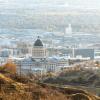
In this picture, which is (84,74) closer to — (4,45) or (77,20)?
(4,45)

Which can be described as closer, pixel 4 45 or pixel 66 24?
pixel 4 45

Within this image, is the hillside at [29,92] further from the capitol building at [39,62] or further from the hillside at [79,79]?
the capitol building at [39,62]

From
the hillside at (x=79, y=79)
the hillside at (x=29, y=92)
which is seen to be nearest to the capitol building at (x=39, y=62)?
the hillside at (x=79, y=79)

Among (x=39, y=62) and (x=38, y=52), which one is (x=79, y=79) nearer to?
(x=39, y=62)

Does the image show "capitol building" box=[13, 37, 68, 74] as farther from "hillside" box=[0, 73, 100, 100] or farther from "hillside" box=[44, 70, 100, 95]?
"hillside" box=[0, 73, 100, 100]

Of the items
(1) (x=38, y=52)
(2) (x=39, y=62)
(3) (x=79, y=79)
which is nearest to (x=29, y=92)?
(3) (x=79, y=79)

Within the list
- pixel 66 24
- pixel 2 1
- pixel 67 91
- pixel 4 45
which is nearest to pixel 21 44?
pixel 4 45

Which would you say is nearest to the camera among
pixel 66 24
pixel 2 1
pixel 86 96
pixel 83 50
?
pixel 86 96

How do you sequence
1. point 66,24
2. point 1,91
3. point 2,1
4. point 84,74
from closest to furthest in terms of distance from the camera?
point 1,91, point 84,74, point 66,24, point 2,1
